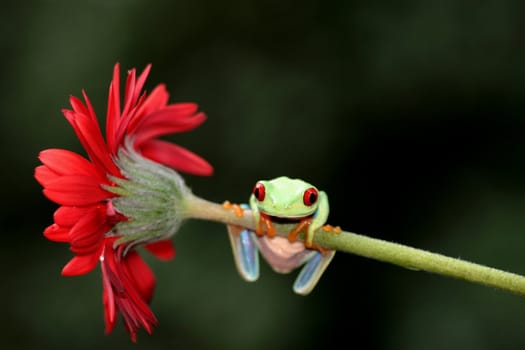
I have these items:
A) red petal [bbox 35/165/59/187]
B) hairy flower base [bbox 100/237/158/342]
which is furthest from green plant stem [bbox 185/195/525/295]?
red petal [bbox 35/165/59/187]

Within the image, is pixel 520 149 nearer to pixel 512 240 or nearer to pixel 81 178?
pixel 512 240

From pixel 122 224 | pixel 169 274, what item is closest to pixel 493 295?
pixel 169 274

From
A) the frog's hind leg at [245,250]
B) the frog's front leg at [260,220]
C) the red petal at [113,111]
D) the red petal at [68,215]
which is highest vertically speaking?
the red petal at [113,111]

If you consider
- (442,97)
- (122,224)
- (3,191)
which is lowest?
(442,97)

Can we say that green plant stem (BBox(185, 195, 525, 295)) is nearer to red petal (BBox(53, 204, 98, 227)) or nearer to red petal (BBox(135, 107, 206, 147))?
red petal (BBox(53, 204, 98, 227))

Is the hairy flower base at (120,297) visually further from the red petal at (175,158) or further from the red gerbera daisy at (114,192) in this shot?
the red petal at (175,158)

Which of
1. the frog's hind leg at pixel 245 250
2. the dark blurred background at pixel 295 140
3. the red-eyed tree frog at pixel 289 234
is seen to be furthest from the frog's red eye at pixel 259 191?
the dark blurred background at pixel 295 140

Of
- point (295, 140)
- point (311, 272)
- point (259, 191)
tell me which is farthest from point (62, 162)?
point (295, 140)
